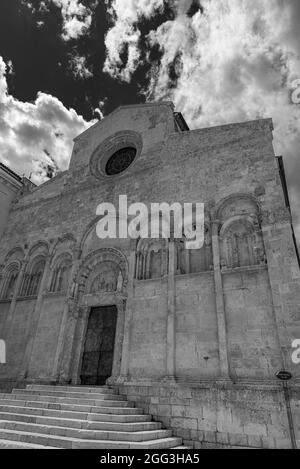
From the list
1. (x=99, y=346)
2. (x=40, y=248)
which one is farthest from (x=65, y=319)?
(x=40, y=248)

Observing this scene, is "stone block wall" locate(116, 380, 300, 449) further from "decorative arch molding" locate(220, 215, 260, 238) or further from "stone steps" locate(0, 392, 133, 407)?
"decorative arch molding" locate(220, 215, 260, 238)

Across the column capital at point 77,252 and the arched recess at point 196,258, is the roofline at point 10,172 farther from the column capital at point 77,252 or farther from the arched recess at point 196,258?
the arched recess at point 196,258

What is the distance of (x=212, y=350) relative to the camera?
25.2 feet

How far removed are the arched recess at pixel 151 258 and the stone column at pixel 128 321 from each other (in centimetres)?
18

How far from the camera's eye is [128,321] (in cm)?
923

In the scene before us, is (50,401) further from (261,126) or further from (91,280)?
(261,126)

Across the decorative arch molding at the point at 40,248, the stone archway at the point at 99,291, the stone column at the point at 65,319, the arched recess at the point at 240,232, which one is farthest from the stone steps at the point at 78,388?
the decorative arch molding at the point at 40,248

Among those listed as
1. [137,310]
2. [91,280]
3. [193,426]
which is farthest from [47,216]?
[193,426]

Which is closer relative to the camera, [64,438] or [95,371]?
[64,438]

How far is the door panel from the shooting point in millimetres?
9375

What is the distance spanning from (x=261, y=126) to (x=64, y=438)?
32.5 feet

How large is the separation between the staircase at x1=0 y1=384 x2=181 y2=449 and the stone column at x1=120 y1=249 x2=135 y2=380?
0.66m

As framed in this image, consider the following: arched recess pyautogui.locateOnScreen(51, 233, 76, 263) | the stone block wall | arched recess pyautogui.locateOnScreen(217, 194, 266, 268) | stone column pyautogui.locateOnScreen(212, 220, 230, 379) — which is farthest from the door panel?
arched recess pyautogui.locateOnScreen(217, 194, 266, 268)

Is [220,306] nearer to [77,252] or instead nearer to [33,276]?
[77,252]
